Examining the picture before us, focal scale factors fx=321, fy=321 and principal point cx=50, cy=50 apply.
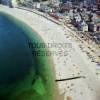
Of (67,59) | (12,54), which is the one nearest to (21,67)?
(12,54)

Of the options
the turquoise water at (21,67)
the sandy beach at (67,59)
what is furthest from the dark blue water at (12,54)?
the sandy beach at (67,59)

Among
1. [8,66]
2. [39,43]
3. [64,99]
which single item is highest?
[39,43]

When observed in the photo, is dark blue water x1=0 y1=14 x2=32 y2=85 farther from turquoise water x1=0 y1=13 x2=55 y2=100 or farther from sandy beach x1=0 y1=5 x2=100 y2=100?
sandy beach x1=0 y1=5 x2=100 y2=100

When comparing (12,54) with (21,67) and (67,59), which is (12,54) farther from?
(67,59)

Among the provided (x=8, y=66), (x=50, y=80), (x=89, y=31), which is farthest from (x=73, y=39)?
(x=8, y=66)

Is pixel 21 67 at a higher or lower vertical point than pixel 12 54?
lower

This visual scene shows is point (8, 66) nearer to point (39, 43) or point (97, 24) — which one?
point (39, 43)
